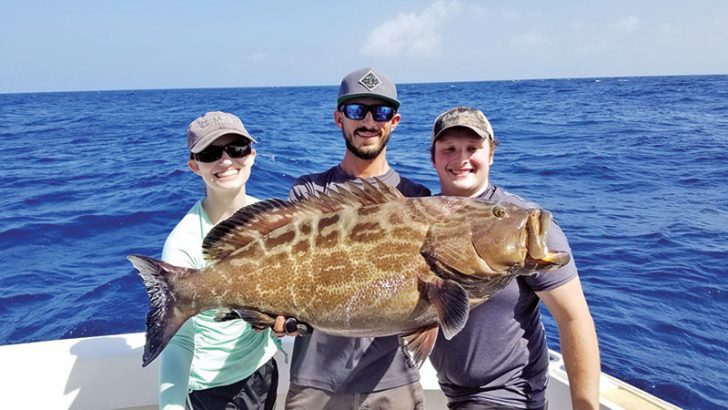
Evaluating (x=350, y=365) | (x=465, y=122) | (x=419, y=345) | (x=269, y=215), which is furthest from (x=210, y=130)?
(x=419, y=345)

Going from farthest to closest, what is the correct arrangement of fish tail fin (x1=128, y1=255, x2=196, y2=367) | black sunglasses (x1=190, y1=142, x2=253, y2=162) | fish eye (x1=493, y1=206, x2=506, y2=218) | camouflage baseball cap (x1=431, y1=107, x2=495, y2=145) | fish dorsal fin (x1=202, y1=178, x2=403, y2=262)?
black sunglasses (x1=190, y1=142, x2=253, y2=162), camouflage baseball cap (x1=431, y1=107, x2=495, y2=145), fish dorsal fin (x1=202, y1=178, x2=403, y2=262), fish tail fin (x1=128, y1=255, x2=196, y2=367), fish eye (x1=493, y1=206, x2=506, y2=218)

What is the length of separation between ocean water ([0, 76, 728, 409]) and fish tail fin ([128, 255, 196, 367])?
5650 mm

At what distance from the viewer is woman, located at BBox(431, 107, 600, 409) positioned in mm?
2783

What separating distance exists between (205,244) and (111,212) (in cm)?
1109

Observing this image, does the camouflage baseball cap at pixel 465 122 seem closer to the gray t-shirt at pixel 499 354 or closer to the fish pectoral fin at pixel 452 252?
the gray t-shirt at pixel 499 354

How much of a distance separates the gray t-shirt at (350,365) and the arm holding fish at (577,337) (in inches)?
37.1

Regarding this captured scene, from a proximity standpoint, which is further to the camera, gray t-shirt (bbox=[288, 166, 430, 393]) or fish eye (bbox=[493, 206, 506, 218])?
gray t-shirt (bbox=[288, 166, 430, 393])

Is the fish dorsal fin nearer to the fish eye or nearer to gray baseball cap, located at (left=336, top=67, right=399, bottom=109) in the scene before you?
the fish eye

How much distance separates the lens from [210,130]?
3295 millimetres

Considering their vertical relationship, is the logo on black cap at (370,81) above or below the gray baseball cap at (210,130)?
above

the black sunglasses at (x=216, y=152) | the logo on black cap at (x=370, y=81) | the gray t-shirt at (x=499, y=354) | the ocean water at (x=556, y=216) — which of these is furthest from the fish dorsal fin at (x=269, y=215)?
the ocean water at (x=556, y=216)

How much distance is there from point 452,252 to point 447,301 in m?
0.23

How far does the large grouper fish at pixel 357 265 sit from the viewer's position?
2.41 m

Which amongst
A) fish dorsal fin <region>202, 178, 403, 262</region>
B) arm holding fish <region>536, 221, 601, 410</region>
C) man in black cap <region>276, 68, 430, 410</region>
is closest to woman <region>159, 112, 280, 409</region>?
man in black cap <region>276, 68, 430, 410</region>
